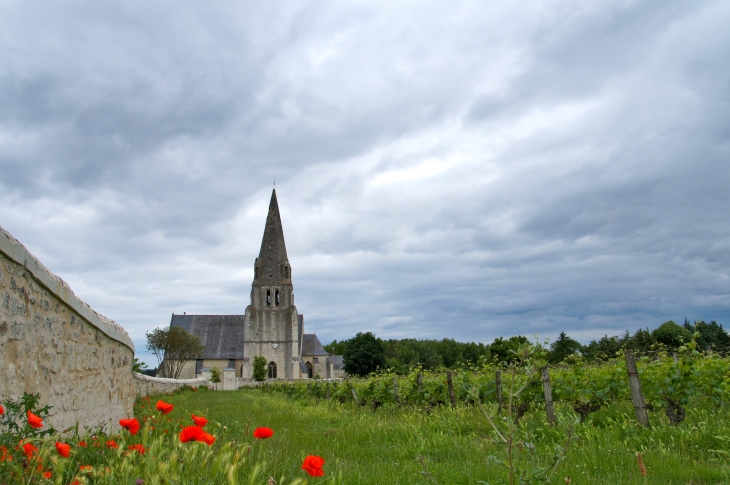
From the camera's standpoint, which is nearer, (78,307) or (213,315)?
(78,307)

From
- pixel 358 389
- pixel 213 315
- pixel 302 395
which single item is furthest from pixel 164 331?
pixel 358 389

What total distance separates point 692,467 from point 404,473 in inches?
109

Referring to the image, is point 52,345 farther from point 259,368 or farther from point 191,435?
point 259,368

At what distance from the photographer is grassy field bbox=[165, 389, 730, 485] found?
445 centimetres

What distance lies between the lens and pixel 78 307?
6.15 meters

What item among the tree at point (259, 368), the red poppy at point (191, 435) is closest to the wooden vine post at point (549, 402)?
the red poppy at point (191, 435)

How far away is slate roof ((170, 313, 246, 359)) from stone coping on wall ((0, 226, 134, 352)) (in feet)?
187

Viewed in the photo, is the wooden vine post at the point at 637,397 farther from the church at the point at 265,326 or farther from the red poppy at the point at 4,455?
the church at the point at 265,326

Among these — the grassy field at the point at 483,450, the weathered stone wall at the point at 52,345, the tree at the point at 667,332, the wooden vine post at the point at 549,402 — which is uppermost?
the tree at the point at 667,332

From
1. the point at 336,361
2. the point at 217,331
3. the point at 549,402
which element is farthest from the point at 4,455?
the point at 336,361

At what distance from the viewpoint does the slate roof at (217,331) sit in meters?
62.0

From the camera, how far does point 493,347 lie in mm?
63625

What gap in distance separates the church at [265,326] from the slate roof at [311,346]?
2.87m

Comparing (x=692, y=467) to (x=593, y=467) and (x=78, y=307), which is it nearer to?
(x=593, y=467)
